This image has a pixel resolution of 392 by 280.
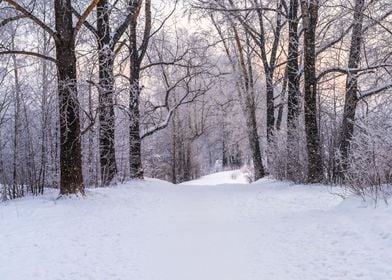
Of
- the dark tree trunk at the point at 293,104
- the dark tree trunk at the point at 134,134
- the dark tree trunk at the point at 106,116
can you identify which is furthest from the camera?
the dark tree trunk at the point at 134,134

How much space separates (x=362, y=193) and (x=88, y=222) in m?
4.32

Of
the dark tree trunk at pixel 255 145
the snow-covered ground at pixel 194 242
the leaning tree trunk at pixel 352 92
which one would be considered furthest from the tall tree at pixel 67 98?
the dark tree trunk at pixel 255 145

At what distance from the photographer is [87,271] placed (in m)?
4.52

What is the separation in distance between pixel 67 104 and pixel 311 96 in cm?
655

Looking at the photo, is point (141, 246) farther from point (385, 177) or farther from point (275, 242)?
point (385, 177)

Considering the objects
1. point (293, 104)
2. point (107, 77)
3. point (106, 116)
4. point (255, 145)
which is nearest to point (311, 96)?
point (293, 104)

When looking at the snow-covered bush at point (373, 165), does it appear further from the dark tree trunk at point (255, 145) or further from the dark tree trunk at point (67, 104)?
the dark tree trunk at point (255, 145)

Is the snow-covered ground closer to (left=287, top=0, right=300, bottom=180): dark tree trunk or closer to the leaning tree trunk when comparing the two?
the leaning tree trunk

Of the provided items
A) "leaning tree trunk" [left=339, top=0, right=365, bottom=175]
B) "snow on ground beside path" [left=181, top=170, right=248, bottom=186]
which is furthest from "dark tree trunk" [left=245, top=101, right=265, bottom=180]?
"leaning tree trunk" [left=339, top=0, right=365, bottom=175]

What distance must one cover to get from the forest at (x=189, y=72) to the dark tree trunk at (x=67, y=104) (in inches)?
0.9

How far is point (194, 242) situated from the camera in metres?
5.75

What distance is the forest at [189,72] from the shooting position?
9.00 m

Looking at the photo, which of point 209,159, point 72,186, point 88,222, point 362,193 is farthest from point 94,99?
point 209,159

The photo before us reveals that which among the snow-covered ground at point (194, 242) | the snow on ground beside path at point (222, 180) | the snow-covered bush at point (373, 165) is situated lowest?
the snow-covered ground at point (194, 242)
